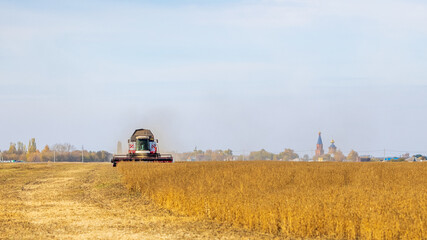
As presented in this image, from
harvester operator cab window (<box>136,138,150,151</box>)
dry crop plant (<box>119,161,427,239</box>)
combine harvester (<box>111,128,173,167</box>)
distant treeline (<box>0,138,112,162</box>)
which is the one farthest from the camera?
distant treeline (<box>0,138,112,162</box>)

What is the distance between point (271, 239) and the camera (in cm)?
1138

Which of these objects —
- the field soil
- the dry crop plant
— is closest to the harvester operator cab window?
the field soil

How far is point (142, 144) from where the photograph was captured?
4853 centimetres

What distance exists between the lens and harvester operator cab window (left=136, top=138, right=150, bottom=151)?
48438 mm

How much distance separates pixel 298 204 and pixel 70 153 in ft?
501

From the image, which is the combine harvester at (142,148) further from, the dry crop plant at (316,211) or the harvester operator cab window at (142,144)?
the dry crop plant at (316,211)

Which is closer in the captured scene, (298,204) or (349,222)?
(349,222)

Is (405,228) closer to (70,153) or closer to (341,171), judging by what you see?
(341,171)

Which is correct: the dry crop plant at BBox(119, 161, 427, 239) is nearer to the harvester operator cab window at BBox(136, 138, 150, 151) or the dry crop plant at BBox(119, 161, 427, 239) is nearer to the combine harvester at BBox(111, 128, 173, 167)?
the combine harvester at BBox(111, 128, 173, 167)

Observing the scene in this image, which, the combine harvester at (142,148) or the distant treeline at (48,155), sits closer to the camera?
the combine harvester at (142,148)

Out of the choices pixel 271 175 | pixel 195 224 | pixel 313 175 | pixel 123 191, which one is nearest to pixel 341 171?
pixel 313 175

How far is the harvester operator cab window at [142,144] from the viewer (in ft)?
159

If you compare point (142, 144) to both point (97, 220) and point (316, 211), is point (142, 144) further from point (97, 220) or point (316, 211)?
point (316, 211)

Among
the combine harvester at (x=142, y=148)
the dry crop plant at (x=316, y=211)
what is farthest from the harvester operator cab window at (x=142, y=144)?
the dry crop plant at (x=316, y=211)
